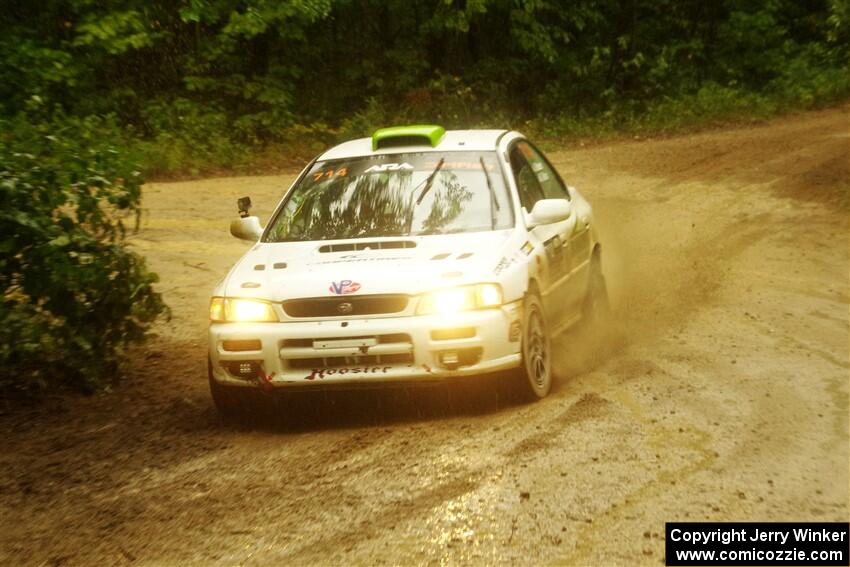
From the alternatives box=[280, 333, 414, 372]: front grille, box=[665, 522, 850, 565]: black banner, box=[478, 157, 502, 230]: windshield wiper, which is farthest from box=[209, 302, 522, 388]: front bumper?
box=[665, 522, 850, 565]: black banner

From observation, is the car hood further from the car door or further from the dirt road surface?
the dirt road surface

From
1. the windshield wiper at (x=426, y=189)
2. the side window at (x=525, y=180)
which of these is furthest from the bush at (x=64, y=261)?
the side window at (x=525, y=180)

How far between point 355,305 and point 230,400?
1.00 metres

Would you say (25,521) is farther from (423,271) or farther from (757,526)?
(757,526)

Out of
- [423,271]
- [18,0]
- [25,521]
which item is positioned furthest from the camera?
[18,0]

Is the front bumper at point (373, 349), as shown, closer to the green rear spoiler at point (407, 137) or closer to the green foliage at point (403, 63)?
the green rear spoiler at point (407, 137)

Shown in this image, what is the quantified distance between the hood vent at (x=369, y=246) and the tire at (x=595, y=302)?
2.27 meters

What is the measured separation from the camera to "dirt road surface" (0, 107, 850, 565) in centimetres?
520

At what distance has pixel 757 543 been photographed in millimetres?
4945

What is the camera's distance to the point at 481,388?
7258 millimetres

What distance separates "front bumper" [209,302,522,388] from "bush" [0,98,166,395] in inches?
55.7

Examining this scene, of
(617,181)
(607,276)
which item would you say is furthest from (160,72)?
(607,276)

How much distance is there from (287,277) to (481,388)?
130 cm

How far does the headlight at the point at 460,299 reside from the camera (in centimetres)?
697
